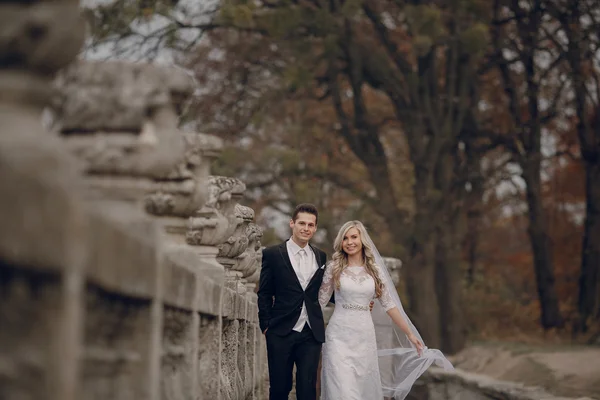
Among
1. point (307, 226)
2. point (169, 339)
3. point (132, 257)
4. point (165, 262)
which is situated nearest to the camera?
point (132, 257)

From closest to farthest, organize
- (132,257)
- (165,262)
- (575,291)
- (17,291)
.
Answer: (17,291) → (132,257) → (165,262) → (575,291)

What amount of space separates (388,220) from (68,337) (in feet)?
73.7

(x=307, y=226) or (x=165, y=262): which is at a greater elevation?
(x=307, y=226)

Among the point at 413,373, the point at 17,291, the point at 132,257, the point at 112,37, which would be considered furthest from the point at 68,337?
the point at 112,37

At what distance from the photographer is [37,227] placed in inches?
125

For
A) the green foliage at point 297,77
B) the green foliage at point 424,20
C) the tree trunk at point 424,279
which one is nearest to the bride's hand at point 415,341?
the green foliage at point 424,20

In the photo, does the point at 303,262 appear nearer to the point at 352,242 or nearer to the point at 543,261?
the point at 352,242

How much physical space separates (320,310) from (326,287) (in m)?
0.36

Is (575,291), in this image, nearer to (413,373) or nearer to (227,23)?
(227,23)

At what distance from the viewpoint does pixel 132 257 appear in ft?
13.8

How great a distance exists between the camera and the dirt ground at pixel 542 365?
16.7 metres

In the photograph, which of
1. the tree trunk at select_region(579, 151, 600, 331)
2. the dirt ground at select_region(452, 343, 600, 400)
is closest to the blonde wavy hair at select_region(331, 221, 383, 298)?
the dirt ground at select_region(452, 343, 600, 400)

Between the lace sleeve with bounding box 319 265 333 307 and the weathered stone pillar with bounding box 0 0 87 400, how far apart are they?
23.9ft

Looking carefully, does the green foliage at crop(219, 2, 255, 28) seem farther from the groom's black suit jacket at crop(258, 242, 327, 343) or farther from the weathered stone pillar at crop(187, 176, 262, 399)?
the groom's black suit jacket at crop(258, 242, 327, 343)
